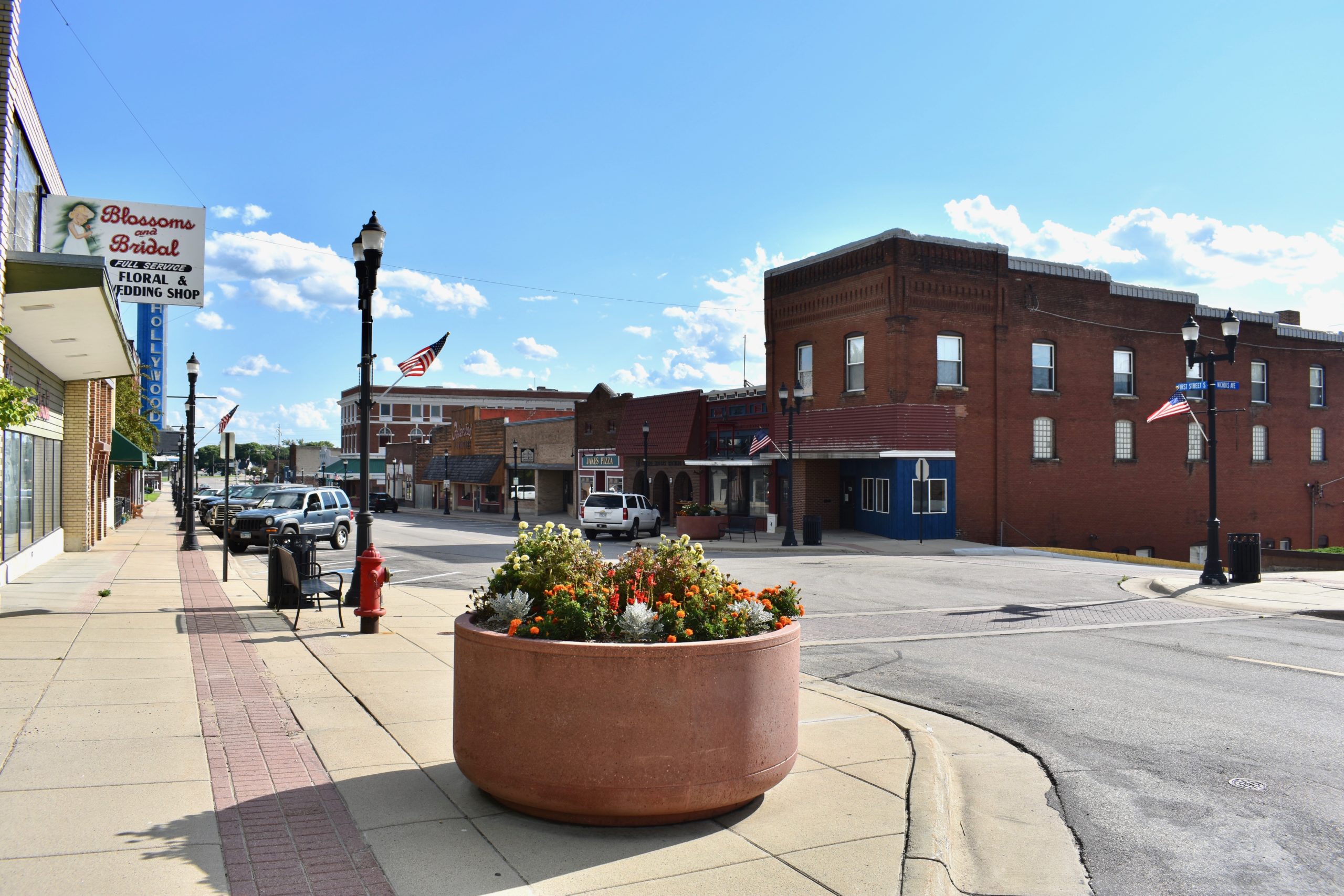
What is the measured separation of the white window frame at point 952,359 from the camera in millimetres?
32438

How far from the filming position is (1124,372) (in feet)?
118

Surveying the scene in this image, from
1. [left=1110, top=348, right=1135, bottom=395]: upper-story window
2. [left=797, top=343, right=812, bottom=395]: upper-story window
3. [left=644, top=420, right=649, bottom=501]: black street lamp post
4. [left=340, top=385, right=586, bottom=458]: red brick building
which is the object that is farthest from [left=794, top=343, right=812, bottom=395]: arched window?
[left=340, top=385, right=586, bottom=458]: red brick building

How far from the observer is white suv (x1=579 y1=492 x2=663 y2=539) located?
35.3 metres

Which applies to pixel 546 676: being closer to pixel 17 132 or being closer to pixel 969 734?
pixel 969 734

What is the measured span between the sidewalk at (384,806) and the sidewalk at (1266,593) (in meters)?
10.5

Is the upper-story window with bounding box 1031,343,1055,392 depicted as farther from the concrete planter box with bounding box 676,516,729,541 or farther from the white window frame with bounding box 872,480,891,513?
the concrete planter box with bounding box 676,516,729,541

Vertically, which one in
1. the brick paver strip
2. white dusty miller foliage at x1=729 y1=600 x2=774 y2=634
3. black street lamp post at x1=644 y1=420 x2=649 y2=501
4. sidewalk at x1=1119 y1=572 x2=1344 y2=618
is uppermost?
black street lamp post at x1=644 y1=420 x2=649 y2=501

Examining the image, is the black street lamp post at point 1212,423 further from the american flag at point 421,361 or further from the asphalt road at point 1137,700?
the american flag at point 421,361

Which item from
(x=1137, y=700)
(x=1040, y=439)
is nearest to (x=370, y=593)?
(x=1137, y=700)

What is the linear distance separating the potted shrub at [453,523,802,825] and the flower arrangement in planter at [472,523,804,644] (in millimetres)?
10

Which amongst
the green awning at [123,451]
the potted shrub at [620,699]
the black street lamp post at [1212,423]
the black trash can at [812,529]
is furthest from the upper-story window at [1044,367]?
the green awning at [123,451]

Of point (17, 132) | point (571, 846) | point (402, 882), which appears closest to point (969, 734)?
point (571, 846)

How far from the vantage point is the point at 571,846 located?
488cm

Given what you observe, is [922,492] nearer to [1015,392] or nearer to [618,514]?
[1015,392]
